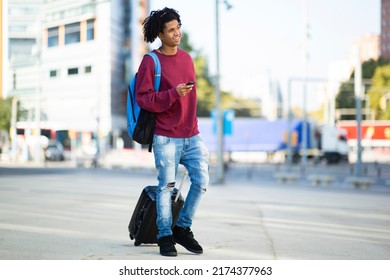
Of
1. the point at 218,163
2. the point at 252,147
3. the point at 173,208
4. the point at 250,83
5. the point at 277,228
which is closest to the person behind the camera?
the point at 173,208

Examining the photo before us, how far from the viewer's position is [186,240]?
402cm

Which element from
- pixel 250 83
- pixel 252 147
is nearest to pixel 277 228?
pixel 252 147

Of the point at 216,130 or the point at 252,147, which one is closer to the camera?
the point at 216,130

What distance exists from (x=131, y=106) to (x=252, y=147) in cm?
3728

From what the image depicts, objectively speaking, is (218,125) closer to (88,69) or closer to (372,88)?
(372,88)

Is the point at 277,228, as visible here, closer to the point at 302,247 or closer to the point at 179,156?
the point at 302,247

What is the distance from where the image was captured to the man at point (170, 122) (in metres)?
3.84

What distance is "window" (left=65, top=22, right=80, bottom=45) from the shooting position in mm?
5535

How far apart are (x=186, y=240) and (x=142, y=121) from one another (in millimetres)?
842

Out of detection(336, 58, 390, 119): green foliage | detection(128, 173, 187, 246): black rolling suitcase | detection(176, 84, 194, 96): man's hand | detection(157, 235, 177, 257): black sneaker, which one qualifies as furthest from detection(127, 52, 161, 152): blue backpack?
detection(336, 58, 390, 119): green foliage

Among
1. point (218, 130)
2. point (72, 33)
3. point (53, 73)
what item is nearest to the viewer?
point (72, 33)

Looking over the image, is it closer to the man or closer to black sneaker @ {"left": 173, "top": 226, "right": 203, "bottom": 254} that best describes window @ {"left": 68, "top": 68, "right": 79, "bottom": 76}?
the man

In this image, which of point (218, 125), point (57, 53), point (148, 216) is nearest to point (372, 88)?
point (218, 125)
